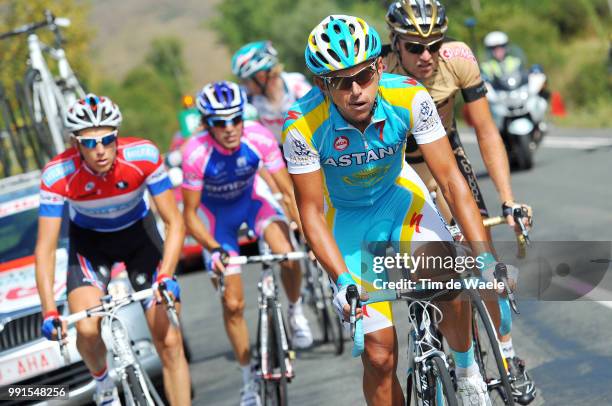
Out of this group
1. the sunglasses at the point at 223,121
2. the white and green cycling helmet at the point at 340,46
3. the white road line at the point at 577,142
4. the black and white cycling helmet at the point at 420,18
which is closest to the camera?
the white and green cycling helmet at the point at 340,46

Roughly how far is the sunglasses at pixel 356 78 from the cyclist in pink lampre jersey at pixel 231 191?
2896 mm

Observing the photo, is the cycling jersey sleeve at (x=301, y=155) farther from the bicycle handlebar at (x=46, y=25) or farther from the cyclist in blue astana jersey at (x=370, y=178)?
the bicycle handlebar at (x=46, y=25)

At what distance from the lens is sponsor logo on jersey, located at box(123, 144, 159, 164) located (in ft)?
24.6

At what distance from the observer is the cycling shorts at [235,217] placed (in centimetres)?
891

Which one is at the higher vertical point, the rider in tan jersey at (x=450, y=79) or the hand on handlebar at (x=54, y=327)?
the rider in tan jersey at (x=450, y=79)

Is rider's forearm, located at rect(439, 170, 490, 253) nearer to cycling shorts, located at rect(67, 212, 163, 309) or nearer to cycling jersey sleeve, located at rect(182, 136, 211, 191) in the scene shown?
cycling shorts, located at rect(67, 212, 163, 309)

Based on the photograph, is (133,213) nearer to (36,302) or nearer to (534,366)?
(36,302)

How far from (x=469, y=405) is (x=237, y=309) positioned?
3.23 m

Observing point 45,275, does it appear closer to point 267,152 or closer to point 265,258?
point 265,258

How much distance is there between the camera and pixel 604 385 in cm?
688

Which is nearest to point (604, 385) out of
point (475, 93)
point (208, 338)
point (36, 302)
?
point (475, 93)

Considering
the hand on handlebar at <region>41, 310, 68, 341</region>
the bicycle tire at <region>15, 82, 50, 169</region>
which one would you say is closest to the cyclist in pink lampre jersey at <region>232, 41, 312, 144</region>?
the hand on handlebar at <region>41, 310, 68, 341</region>

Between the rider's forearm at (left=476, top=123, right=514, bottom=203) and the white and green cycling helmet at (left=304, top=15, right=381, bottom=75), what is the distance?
1.58 metres

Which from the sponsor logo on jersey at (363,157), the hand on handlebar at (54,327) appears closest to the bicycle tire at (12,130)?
the hand on handlebar at (54,327)
